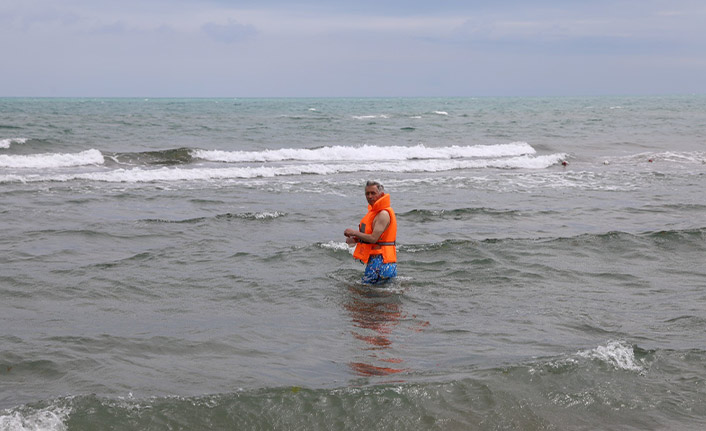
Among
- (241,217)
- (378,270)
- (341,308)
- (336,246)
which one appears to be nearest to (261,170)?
(241,217)

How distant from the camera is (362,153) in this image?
2911 centimetres

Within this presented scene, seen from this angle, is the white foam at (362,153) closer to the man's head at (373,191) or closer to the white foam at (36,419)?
the man's head at (373,191)

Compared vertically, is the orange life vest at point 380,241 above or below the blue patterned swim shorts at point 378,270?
above

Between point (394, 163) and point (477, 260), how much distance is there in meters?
15.5

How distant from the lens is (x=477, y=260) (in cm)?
1067

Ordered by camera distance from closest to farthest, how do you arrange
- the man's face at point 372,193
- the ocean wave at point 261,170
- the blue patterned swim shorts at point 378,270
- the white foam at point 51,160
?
the man's face at point 372,193 < the blue patterned swim shorts at point 378,270 < the ocean wave at point 261,170 < the white foam at point 51,160

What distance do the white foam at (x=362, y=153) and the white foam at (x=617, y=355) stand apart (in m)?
21.3

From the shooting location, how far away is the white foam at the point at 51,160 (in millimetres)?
23741

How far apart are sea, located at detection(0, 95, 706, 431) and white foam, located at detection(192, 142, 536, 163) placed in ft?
25.5

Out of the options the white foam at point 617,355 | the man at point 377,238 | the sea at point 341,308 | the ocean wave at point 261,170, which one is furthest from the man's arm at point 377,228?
the ocean wave at point 261,170

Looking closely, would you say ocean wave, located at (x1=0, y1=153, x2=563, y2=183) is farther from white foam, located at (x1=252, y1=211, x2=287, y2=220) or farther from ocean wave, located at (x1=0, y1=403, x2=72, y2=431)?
ocean wave, located at (x1=0, y1=403, x2=72, y2=431)

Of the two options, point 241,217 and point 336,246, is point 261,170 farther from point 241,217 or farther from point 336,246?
point 336,246

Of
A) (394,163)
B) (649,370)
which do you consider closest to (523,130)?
Result: (394,163)

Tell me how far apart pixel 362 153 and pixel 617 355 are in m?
23.0
